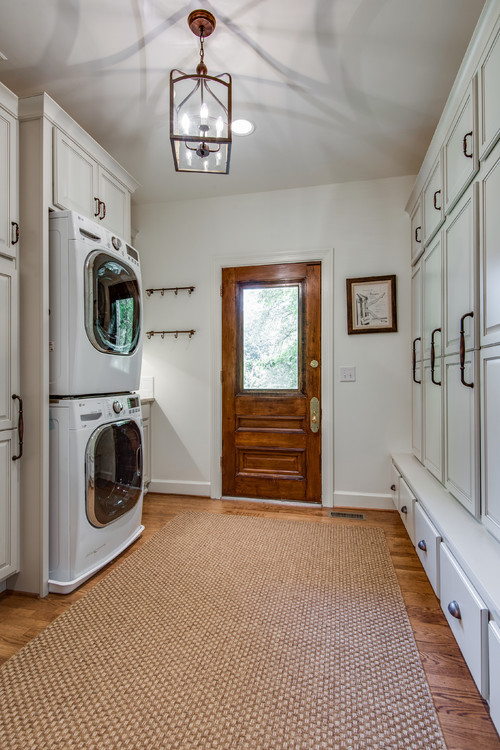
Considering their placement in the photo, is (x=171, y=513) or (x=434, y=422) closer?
(x=434, y=422)

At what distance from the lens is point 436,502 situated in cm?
184

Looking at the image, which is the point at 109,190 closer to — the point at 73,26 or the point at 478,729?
the point at 73,26

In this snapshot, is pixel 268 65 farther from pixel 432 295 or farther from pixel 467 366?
pixel 467 366

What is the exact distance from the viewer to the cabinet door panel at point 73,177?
1919 mm

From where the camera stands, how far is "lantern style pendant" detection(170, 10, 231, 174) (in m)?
1.44

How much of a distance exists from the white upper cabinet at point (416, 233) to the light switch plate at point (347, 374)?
92 centimetres

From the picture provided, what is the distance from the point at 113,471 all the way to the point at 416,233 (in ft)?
8.31

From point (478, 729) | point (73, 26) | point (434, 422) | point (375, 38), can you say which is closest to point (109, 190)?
point (73, 26)

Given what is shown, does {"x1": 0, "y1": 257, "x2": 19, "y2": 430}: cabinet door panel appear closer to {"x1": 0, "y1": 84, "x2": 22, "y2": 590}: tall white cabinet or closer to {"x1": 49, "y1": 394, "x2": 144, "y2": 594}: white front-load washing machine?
{"x1": 0, "y1": 84, "x2": 22, "y2": 590}: tall white cabinet

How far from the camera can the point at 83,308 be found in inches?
74.9

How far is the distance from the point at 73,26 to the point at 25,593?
8.52ft

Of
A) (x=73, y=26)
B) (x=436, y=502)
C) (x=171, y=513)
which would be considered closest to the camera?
(x=73, y=26)

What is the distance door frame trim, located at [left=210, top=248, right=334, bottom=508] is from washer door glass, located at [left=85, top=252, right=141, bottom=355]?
974 millimetres

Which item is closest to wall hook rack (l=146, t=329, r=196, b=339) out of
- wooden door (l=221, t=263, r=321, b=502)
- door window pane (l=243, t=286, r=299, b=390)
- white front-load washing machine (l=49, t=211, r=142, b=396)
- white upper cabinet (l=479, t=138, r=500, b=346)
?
wooden door (l=221, t=263, r=321, b=502)
